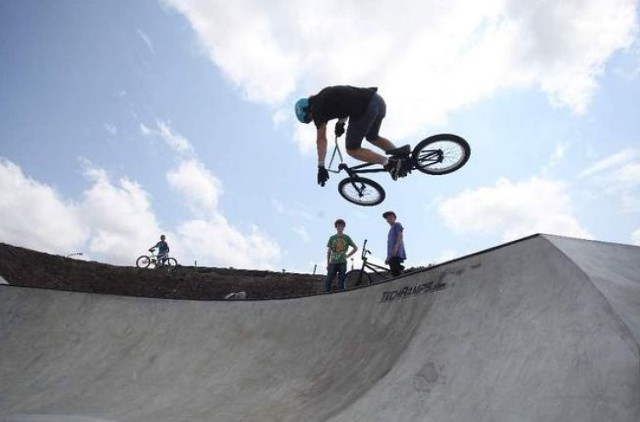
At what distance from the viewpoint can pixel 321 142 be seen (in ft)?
20.1

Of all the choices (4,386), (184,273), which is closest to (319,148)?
(4,386)

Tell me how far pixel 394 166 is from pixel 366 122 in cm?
77

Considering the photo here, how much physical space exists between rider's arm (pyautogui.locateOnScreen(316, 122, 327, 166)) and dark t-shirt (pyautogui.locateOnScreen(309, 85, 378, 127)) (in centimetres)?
9

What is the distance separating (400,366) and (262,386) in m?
1.86

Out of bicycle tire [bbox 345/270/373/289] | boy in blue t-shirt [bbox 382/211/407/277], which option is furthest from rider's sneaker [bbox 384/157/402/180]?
bicycle tire [bbox 345/270/373/289]

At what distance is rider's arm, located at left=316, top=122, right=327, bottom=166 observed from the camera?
6.04 metres

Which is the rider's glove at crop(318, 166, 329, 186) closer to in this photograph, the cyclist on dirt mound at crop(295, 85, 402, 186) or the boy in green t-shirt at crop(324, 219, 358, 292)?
the cyclist on dirt mound at crop(295, 85, 402, 186)

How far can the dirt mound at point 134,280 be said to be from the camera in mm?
15297

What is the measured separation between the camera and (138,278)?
1691 centimetres

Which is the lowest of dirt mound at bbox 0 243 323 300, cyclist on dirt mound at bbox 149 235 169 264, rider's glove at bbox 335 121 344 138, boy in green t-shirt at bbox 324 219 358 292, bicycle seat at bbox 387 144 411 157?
boy in green t-shirt at bbox 324 219 358 292

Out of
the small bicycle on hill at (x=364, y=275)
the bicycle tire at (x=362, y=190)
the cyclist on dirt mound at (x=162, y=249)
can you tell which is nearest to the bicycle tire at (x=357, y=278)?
the small bicycle on hill at (x=364, y=275)

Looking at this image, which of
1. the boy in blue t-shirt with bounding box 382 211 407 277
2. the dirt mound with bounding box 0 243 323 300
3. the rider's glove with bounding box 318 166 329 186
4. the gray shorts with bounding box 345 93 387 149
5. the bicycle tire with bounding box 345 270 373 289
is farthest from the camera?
the dirt mound with bounding box 0 243 323 300

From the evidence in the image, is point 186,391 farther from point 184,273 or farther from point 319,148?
point 184,273

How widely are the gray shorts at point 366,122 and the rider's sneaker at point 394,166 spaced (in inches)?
20.3
